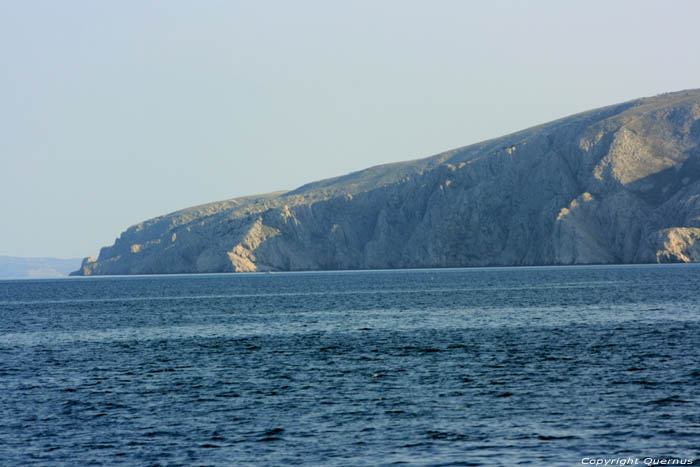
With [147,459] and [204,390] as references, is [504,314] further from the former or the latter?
[147,459]

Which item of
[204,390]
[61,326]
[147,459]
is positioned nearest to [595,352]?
[204,390]

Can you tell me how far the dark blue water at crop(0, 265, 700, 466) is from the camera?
2822 centimetres

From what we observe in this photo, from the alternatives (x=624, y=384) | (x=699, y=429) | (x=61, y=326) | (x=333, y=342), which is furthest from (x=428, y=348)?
(x=61, y=326)

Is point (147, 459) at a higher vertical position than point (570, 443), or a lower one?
higher

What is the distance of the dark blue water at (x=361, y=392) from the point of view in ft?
92.6

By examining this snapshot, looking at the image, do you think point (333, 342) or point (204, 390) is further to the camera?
point (333, 342)

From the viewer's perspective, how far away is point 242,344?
63250mm

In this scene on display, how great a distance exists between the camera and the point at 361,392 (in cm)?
3950

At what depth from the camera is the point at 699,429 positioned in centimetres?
2900

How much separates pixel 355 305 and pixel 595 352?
203 ft

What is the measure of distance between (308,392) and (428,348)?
18.1 meters

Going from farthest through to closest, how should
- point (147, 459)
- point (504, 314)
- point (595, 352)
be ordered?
point (504, 314) < point (595, 352) < point (147, 459)

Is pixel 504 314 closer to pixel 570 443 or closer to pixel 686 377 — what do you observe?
pixel 686 377

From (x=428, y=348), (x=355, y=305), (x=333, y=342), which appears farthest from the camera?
(x=355, y=305)
